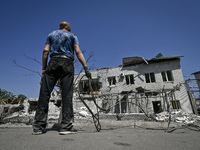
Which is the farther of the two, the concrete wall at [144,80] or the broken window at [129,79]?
the broken window at [129,79]

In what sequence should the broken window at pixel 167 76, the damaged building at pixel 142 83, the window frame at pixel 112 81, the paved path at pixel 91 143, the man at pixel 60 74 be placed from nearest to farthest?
the paved path at pixel 91 143 → the man at pixel 60 74 → the damaged building at pixel 142 83 → the broken window at pixel 167 76 → the window frame at pixel 112 81

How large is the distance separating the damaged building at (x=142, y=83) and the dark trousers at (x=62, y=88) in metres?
12.7

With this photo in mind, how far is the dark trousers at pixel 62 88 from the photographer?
77.4 inches

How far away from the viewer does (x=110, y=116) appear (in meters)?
7.16

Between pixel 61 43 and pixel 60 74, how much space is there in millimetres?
616

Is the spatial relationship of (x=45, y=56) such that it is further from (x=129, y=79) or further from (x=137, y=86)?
(x=129, y=79)

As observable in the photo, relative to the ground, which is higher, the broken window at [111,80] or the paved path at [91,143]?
the broken window at [111,80]

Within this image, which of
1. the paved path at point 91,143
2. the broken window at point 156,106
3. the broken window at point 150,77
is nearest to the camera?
the paved path at point 91,143

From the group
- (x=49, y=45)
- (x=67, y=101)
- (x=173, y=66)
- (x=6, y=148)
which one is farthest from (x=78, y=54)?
(x=173, y=66)

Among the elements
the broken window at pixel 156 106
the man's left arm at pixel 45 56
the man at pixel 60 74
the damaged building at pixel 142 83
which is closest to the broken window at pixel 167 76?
the damaged building at pixel 142 83

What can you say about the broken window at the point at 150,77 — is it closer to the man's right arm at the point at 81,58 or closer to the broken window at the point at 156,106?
the broken window at the point at 156,106

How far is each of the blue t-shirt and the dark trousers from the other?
16 cm

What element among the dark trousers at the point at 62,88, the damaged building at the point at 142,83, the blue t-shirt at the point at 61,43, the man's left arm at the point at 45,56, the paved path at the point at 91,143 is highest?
the damaged building at the point at 142,83

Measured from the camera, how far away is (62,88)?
212cm
